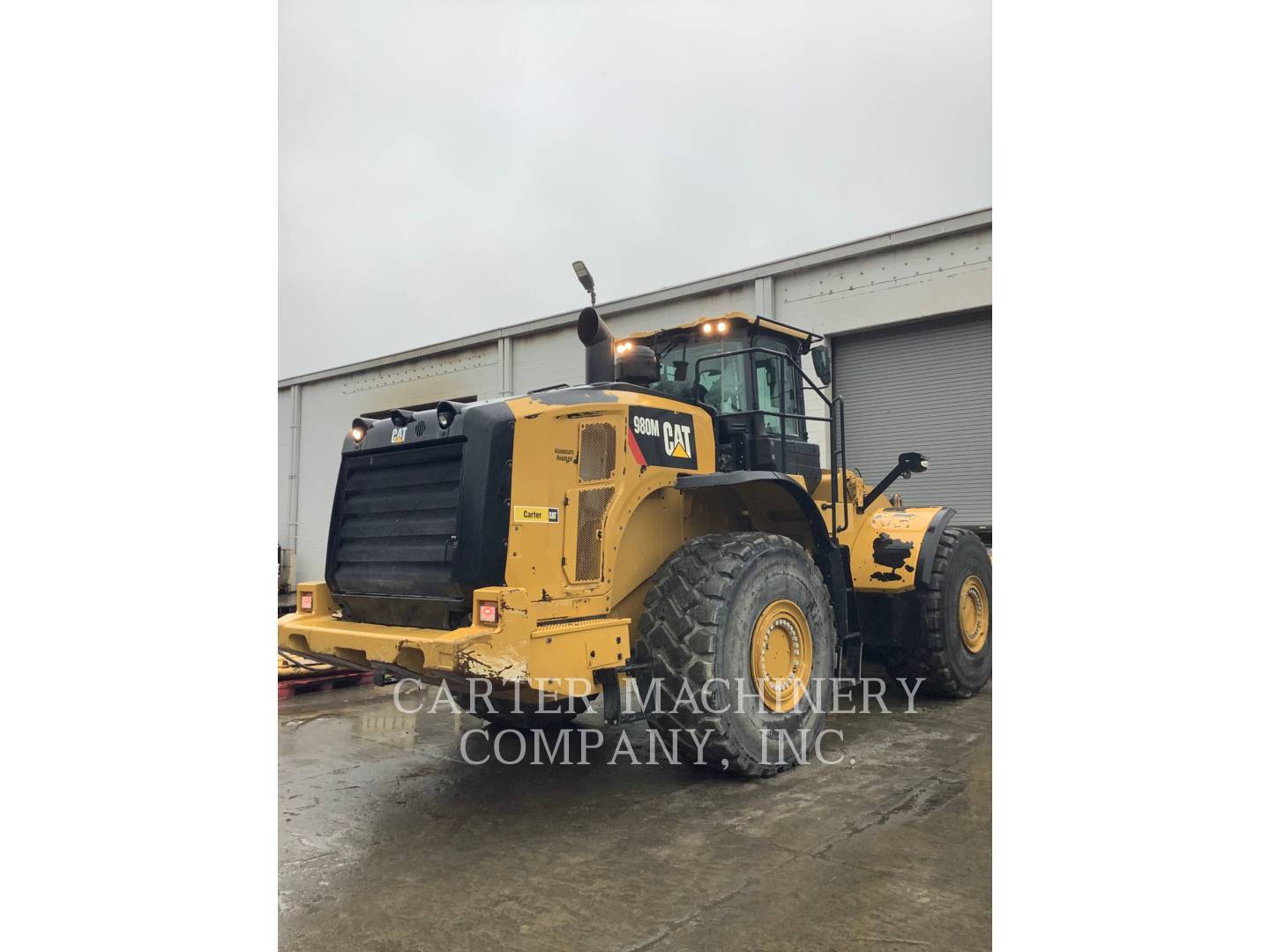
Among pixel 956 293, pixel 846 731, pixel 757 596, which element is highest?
pixel 956 293

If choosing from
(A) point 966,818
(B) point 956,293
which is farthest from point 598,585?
(B) point 956,293

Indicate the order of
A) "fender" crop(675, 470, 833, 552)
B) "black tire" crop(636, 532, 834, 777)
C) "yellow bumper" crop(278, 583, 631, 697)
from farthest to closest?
"fender" crop(675, 470, 833, 552)
"black tire" crop(636, 532, 834, 777)
"yellow bumper" crop(278, 583, 631, 697)

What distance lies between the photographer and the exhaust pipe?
5176 mm

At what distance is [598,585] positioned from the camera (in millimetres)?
4301

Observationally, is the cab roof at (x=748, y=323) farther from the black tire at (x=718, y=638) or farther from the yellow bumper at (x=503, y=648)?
the yellow bumper at (x=503, y=648)

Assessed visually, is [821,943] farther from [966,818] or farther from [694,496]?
[694,496]

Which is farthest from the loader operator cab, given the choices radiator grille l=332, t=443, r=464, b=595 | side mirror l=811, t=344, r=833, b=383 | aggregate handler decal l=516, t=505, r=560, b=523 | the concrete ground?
the concrete ground

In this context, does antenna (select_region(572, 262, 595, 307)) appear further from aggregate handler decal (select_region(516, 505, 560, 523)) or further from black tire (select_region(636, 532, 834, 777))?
black tire (select_region(636, 532, 834, 777))

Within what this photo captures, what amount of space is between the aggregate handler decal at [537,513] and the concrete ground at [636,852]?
1392mm

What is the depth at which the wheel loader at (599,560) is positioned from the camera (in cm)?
402

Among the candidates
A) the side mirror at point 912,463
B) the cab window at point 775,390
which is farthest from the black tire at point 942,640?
the cab window at point 775,390

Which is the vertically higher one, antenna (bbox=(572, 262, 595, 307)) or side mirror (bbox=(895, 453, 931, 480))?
antenna (bbox=(572, 262, 595, 307))

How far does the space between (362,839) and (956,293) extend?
30.2ft

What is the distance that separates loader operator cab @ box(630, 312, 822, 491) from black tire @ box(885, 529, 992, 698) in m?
1.25
